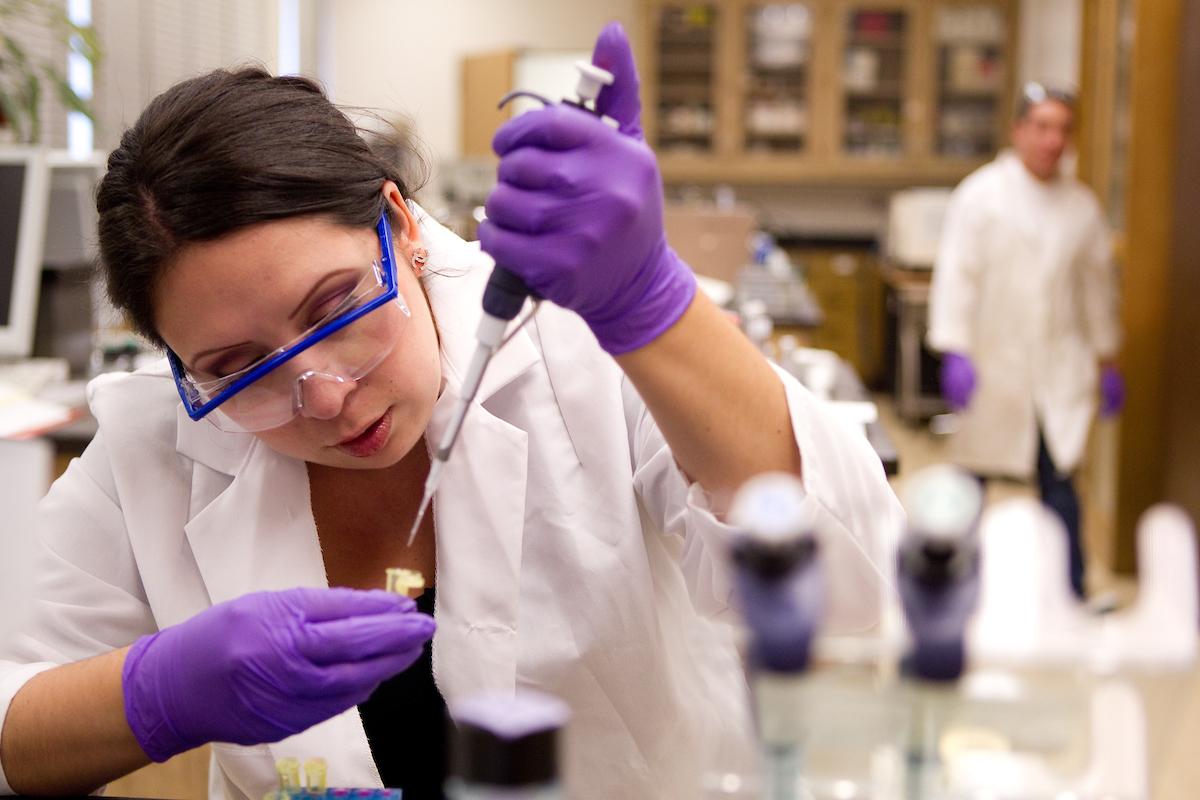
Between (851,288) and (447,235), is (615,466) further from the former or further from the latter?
(851,288)

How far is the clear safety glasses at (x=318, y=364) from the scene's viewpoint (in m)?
1.08

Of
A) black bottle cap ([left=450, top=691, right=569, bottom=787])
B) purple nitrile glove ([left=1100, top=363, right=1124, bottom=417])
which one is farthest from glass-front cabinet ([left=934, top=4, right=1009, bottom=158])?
black bottle cap ([left=450, top=691, right=569, bottom=787])

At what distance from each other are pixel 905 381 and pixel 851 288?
3.53ft

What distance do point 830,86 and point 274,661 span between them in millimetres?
6911

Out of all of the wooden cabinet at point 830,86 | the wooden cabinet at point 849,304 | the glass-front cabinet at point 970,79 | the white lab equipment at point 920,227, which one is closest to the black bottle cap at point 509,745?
the white lab equipment at point 920,227

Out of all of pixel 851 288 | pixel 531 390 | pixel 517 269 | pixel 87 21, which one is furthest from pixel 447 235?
pixel 851 288

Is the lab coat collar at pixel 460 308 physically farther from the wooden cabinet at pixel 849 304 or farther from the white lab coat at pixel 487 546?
the wooden cabinet at pixel 849 304

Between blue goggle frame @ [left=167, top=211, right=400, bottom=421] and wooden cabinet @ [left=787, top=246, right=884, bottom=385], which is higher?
blue goggle frame @ [left=167, top=211, right=400, bottom=421]

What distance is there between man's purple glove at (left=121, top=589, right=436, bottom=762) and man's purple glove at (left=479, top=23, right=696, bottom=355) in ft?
0.94

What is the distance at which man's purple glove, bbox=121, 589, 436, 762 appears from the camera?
913 mm

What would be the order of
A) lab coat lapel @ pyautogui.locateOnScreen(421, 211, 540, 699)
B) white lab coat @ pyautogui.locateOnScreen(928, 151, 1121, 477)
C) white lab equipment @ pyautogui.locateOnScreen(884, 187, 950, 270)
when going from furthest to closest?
white lab equipment @ pyautogui.locateOnScreen(884, 187, 950, 270) → white lab coat @ pyautogui.locateOnScreen(928, 151, 1121, 477) → lab coat lapel @ pyautogui.locateOnScreen(421, 211, 540, 699)

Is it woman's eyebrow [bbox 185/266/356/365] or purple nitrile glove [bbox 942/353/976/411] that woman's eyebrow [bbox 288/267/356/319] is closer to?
woman's eyebrow [bbox 185/266/356/365]

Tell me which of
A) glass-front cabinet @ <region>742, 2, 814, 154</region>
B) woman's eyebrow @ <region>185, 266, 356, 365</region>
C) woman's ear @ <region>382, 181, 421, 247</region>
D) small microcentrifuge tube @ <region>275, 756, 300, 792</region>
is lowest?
small microcentrifuge tube @ <region>275, 756, 300, 792</region>

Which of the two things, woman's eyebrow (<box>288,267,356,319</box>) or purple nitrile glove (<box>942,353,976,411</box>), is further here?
purple nitrile glove (<box>942,353,976,411</box>)
